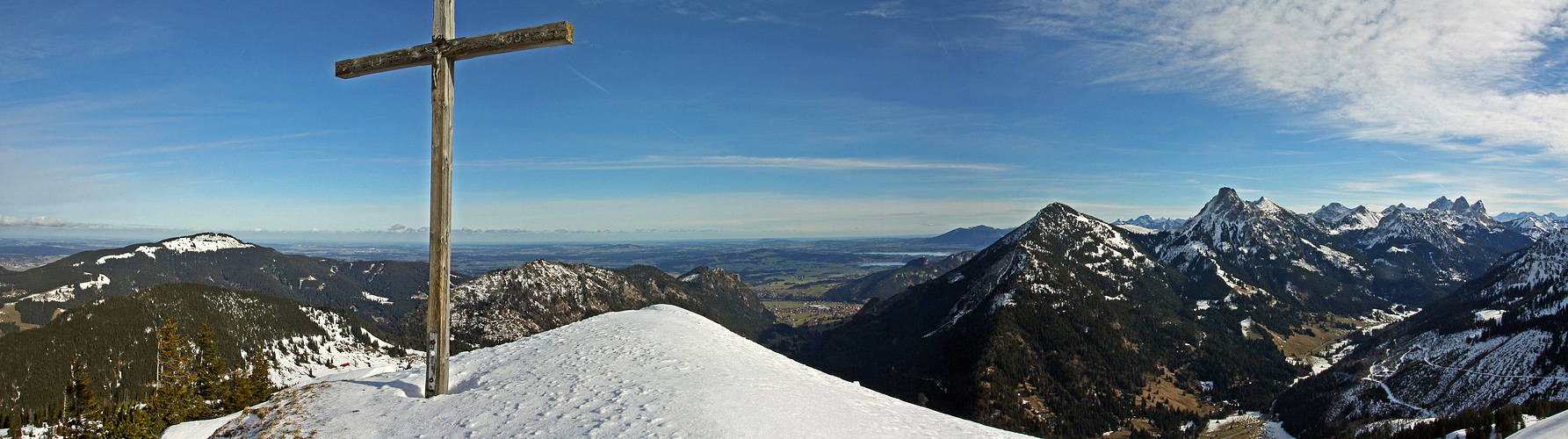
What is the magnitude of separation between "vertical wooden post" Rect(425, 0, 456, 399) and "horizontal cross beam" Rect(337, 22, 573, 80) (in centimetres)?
30

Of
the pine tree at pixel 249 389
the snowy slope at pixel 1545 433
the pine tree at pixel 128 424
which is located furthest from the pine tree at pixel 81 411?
the snowy slope at pixel 1545 433

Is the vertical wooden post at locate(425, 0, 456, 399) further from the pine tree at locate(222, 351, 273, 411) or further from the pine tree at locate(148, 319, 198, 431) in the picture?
the pine tree at locate(222, 351, 273, 411)

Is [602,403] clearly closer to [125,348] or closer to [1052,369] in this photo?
[1052,369]

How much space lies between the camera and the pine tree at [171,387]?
38312 millimetres

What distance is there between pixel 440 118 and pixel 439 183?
1.71 metres

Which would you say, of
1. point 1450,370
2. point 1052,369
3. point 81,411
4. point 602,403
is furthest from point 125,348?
point 1450,370

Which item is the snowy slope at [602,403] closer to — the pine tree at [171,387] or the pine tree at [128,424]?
the pine tree at [128,424]

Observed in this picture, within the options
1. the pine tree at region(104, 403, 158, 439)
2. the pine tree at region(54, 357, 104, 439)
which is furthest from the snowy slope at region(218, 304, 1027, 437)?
the pine tree at region(54, 357, 104, 439)

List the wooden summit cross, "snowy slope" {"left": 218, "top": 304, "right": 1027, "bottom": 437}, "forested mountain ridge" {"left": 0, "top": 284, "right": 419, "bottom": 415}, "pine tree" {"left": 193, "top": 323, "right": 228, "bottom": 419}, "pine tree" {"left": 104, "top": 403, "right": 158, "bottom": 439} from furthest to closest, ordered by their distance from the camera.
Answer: "forested mountain ridge" {"left": 0, "top": 284, "right": 419, "bottom": 415} < "pine tree" {"left": 193, "top": 323, "right": 228, "bottom": 419} < "pine tree" {"left": 104, "top": 403, "right": 158, "bottom": 439} < the wooden summit cross < "snowy slope" {"left": 218, "top": 304, "right": 1027, "bottom": 437}

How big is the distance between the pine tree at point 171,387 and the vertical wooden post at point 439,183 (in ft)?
123

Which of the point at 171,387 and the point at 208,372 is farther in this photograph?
the point at 208,372

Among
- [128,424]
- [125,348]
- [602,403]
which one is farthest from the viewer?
[125,348]

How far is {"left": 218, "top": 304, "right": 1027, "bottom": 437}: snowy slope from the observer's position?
12820 mm

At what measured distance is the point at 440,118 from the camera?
1449 cm
